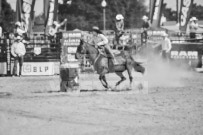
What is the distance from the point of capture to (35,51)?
77.2ft

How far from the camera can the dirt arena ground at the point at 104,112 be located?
29.2 ft

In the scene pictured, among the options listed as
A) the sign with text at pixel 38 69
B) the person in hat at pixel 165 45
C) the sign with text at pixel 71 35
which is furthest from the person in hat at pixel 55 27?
the person in hat at pixel 165 45

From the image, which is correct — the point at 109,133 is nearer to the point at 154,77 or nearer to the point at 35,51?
the point at 154,77

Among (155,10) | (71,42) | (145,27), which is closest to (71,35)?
(71,42)

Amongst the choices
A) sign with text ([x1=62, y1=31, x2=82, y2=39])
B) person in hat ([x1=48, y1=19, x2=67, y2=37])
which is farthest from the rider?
person in hat ([x1=48, y1=19, x2=67, y2=37])

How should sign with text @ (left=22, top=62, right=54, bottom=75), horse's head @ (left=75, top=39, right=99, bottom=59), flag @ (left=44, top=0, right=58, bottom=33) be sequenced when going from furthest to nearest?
flag @ (left=44, top=0, right=58, bottom=33)
sign with text @ (left=22, top=62, right=54, bottom=75)
horse's head @ (left=75, top=39, right=99, bottom=59)

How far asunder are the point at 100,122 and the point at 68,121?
0.67 metres

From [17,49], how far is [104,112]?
40.8ft

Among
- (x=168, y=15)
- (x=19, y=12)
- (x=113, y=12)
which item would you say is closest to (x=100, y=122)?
(x=19, y=12)

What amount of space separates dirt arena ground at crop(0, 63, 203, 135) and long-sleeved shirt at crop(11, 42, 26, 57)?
19.0 ft

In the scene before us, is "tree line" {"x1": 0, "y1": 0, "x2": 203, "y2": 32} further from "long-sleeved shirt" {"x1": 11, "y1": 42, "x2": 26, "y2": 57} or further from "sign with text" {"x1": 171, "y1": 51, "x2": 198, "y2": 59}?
"long-sleeved shirt" {"x1": 11, "y1": 42, "x2": 26, "y2": 57}

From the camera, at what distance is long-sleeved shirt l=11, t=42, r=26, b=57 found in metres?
22.2

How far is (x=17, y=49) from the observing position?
22344 millimetres

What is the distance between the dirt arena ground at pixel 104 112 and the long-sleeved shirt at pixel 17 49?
580 cm
